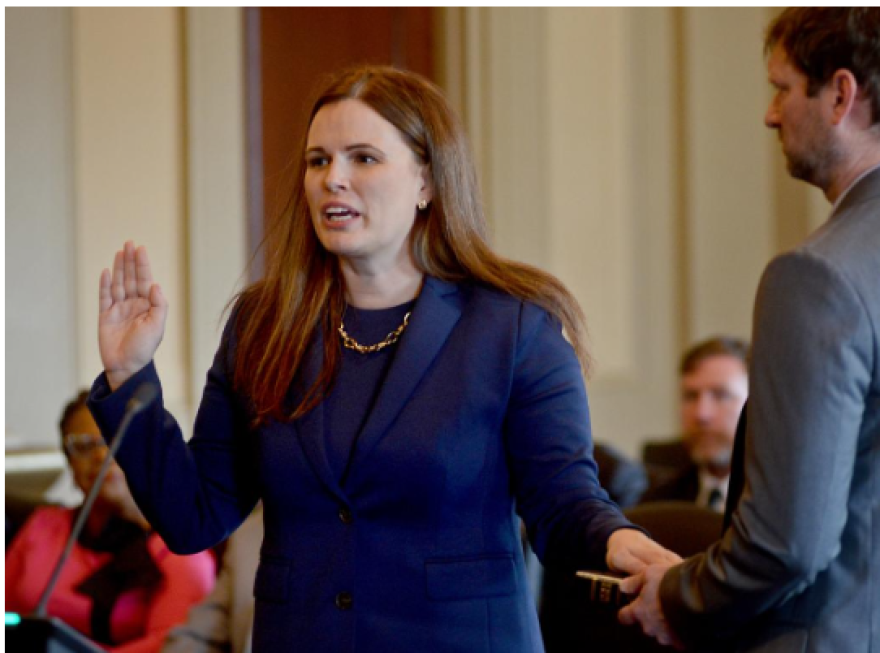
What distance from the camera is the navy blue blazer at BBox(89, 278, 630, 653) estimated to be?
186 centimetres

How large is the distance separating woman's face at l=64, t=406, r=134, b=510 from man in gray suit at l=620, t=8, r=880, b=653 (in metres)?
2.00

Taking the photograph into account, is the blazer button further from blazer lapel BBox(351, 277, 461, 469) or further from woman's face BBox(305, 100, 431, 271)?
woman's face BBox(305, 100, 431, 271)

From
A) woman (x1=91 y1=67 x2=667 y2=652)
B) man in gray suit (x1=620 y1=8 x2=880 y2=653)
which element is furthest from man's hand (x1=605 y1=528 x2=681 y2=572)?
man in gray suit (x1=620 y1=8 x2=880 y2=653)

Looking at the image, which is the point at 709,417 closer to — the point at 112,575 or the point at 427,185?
the point at 112,575

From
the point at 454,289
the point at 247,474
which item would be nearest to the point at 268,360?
the point at 247,474

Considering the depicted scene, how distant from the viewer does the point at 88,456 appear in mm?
3355

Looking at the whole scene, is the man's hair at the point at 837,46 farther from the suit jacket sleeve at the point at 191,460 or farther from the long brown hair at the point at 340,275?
Answer: the suit jacket sleeve at the point at 191,460

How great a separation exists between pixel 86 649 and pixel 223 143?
4.33 metres

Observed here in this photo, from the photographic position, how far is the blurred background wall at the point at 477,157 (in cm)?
495

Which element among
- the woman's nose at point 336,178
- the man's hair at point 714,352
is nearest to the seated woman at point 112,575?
the woman's nose at point 336,178

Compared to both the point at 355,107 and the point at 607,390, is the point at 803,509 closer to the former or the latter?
the point at 355,107

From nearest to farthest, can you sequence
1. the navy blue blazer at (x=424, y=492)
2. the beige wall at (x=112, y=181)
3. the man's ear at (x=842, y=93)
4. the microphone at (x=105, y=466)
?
the microphone at (x=105, y=466)
the man's ear at (x=842, y=93)
the navy blue blazer at (x=424, y=492)
the beige wall at (x=112, y=181)

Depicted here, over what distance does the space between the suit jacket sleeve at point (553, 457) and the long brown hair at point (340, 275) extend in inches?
3.9

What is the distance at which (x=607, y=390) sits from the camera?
6.99 metres
